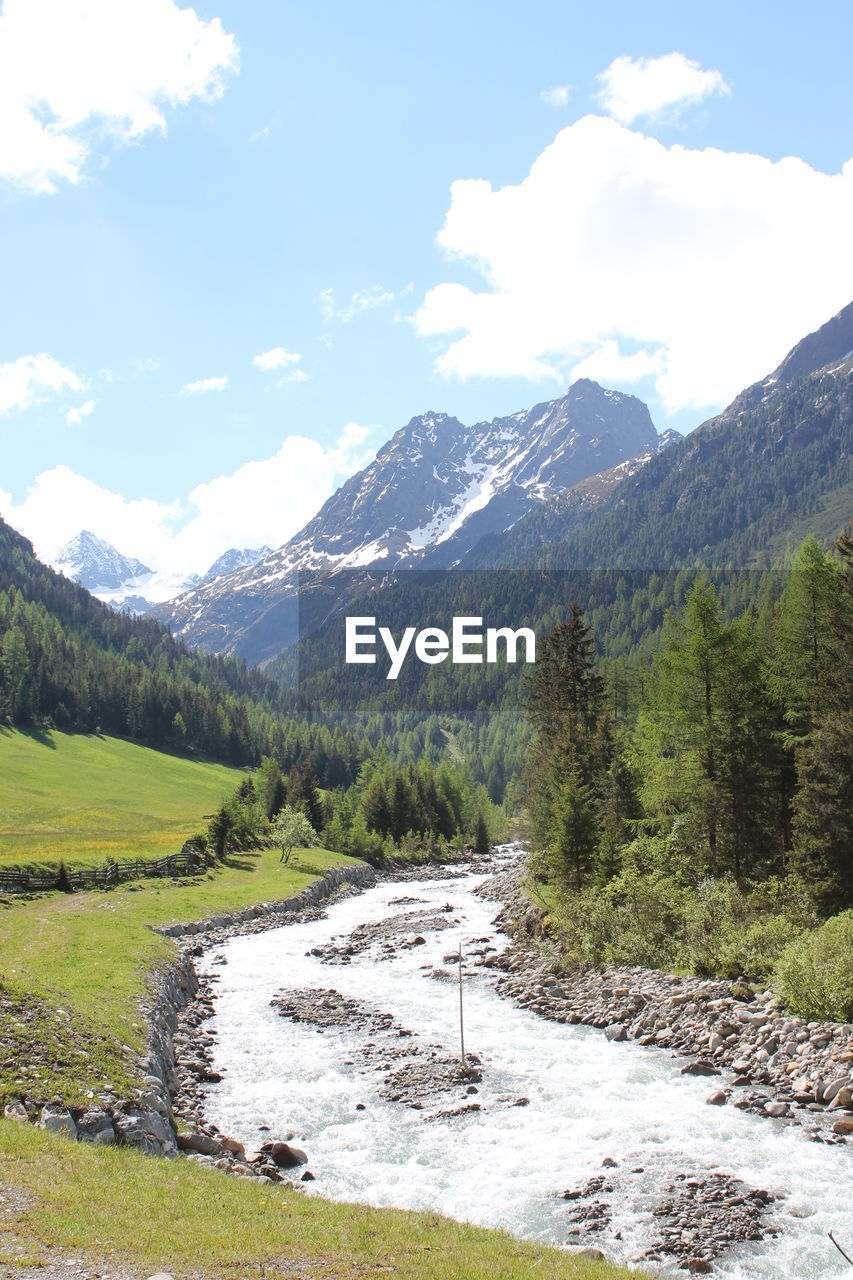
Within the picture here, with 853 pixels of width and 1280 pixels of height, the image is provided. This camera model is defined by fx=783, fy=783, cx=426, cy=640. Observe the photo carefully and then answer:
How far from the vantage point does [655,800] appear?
1794 inches

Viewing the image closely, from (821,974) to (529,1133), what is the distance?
11.0 meters

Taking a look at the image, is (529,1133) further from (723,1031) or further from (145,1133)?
(145,1133)

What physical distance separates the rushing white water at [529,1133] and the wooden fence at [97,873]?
979 inches

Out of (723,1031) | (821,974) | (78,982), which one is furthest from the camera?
(78,982)

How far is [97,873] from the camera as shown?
57.7m

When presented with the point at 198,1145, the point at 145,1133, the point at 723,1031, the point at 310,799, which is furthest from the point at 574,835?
the point at 310,799

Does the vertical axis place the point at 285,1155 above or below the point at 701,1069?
above

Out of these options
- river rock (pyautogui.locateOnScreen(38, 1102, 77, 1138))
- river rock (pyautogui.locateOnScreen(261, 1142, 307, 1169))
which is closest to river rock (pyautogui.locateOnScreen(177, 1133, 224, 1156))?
river rock (pyautogui.locateOnScreen(261, 1142, 307, 1169))

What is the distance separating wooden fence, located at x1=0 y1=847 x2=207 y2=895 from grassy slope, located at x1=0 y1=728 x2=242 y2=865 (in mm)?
2243

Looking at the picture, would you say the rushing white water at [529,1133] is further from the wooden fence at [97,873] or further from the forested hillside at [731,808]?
the wooden fence at [97,873]

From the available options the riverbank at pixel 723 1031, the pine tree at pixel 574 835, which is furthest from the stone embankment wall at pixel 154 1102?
the pine tree at pixel 574 835

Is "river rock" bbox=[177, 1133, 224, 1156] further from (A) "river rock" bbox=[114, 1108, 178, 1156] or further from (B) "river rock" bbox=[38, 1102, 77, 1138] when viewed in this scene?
(B) "river rock" bbox=[38, 1102, 77, 1138]

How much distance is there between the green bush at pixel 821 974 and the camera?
936 inches

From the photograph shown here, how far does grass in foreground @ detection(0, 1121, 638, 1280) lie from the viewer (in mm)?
11117
